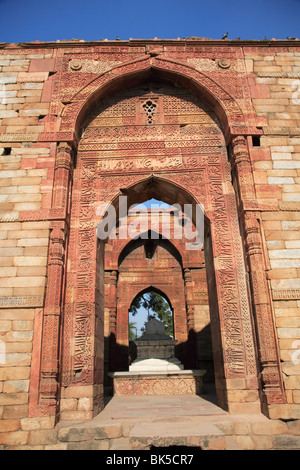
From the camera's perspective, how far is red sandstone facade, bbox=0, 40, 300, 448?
513cm

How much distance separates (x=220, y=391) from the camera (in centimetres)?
548

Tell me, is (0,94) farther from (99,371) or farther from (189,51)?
(99,371)

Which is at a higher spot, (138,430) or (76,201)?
(76,201)

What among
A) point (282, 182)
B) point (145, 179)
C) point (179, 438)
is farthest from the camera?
point (145, 179)

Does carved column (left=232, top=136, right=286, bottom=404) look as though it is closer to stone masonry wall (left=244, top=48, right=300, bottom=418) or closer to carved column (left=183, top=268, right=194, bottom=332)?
stone masonry wall (left=244, top=48, right=300, bottom=418)

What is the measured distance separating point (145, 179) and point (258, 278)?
107 inches

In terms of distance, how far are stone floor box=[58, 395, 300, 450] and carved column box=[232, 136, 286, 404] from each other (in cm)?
45

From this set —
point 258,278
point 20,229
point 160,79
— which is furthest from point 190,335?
point 160,79

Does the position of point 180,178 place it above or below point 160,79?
below

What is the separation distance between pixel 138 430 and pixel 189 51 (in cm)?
693

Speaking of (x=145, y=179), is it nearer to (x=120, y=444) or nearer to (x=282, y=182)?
(x=282, y=182)

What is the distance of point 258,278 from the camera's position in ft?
17.5

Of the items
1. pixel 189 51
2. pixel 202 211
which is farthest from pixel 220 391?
pixel 189 51

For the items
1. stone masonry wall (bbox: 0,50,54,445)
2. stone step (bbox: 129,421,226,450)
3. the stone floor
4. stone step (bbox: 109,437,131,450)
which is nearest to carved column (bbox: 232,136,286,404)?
the stone floor
